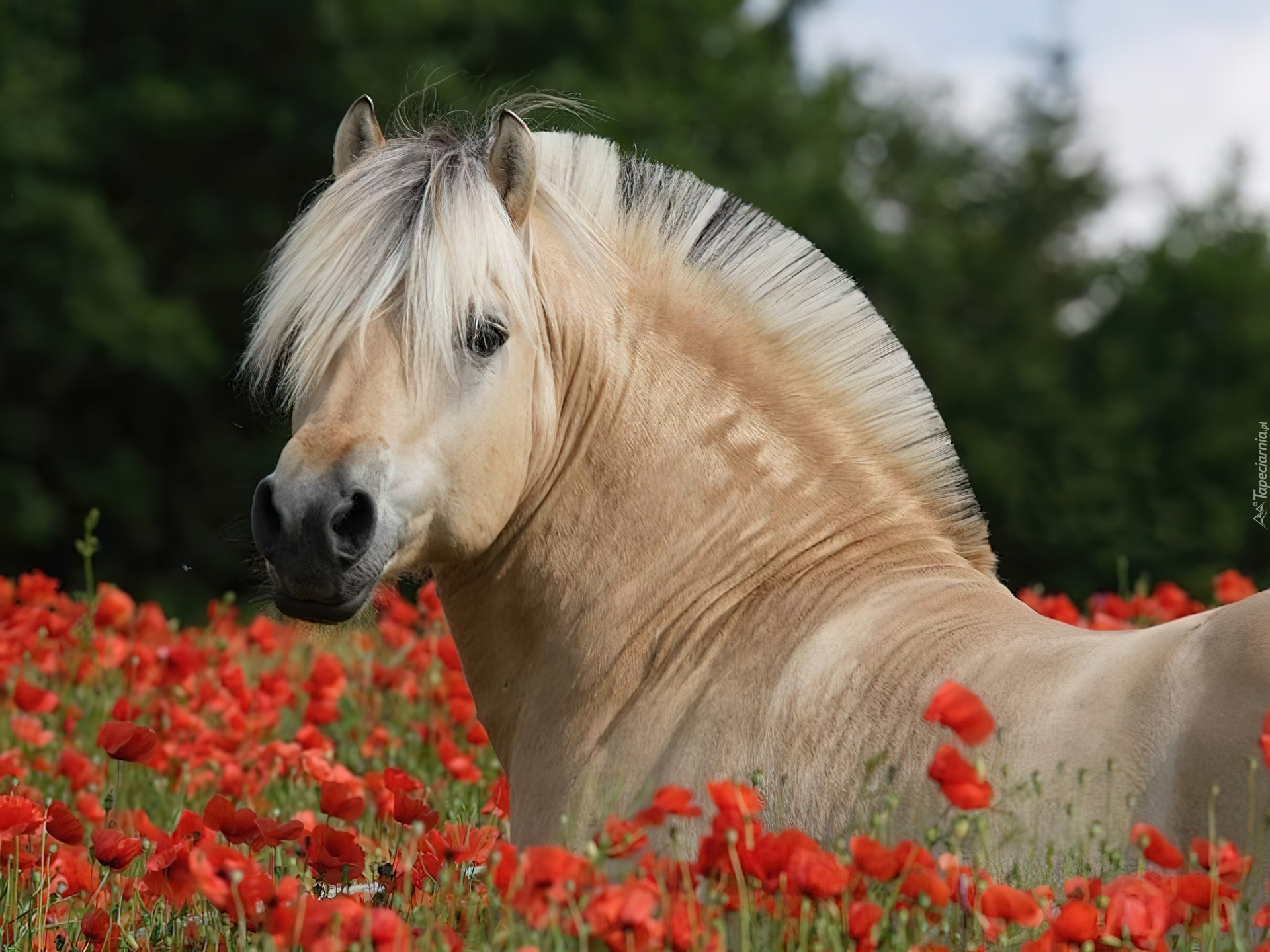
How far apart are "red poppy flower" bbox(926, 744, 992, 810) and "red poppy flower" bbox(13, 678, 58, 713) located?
10.3 ft

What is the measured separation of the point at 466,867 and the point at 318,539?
0.81 metres

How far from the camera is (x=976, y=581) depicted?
347 centimetres

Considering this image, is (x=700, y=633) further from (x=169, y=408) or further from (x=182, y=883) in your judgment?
(x=169, y=408)

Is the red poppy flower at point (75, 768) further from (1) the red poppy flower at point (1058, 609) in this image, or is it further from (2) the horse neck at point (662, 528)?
(1) the red poppy flower at point (1058, 609)

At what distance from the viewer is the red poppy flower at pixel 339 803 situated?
9.78 ft

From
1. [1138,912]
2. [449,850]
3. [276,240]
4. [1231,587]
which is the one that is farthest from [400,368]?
[276,240]

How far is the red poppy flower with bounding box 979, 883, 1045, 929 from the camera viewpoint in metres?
2.09

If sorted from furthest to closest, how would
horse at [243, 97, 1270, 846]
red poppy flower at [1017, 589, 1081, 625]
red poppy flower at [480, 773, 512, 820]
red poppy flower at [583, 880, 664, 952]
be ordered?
red poppy flower at [1017, 589, 1081, 625]
red poppy flower at [480, 773, 512, 820]
horse at [243, 97, 1270, 846]
red poppy flower at [583, 880, 664, 952]

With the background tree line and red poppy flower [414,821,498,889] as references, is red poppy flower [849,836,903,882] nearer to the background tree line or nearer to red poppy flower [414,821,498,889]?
red poppy flower [414,821,498,889]

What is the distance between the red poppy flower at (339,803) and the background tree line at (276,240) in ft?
38.5

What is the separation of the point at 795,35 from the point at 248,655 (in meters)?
25.1

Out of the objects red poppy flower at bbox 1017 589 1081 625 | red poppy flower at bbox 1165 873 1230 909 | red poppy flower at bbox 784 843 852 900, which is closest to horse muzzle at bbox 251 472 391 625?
red poppy flower at bbox 784 843 852 900

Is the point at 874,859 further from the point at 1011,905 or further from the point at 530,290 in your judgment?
the point at 530,290

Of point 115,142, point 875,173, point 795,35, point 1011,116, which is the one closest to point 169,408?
point 115,142
